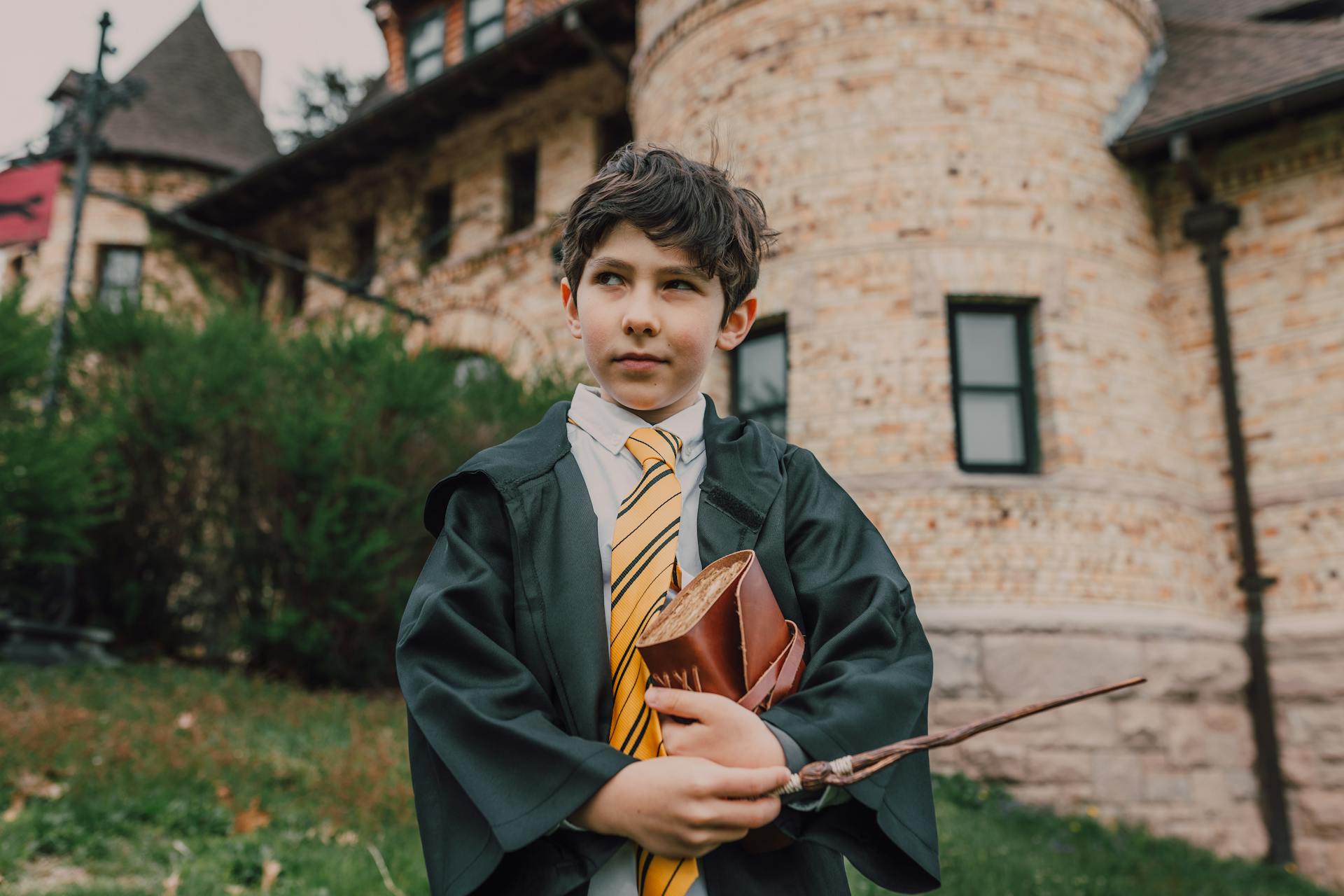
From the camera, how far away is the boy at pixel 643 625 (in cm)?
141

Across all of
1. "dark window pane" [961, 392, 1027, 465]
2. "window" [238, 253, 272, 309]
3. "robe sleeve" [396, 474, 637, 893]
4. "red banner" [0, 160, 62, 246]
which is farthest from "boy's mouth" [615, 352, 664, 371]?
"window" [238, 253, 272, 309]

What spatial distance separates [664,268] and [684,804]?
0.93 m

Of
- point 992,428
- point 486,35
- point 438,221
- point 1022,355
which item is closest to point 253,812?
point 992,428

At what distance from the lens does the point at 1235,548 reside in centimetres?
864

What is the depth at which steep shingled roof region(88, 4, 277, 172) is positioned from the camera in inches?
702

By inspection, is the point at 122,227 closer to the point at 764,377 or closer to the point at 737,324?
the point at 764,377

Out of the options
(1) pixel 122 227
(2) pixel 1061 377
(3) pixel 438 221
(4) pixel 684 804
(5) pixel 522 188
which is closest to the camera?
(4) pixel 684 804

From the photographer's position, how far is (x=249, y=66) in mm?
23891

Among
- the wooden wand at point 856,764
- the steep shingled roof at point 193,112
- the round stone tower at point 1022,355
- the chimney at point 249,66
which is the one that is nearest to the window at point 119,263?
the steep shingled roof at point 193,112

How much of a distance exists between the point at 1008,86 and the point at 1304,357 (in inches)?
140

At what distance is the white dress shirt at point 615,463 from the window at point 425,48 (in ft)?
52.0

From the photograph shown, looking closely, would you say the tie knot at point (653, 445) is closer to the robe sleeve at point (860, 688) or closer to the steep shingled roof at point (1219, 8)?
Result: the robe sleeve at point (860, 688)

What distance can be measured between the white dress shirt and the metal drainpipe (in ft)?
27.0

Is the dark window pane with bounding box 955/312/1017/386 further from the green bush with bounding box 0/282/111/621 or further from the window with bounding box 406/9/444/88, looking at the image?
the window with bounding box 406/9/444/88
